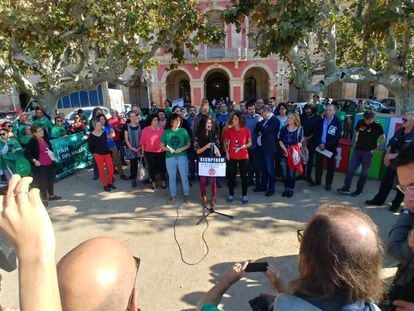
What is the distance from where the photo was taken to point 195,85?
26.3m

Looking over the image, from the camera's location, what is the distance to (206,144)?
547 centimetres

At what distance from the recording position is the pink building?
24.6 m

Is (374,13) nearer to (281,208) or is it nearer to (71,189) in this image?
(281,208)

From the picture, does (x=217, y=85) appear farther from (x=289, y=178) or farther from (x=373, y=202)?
(x=373, y=202)

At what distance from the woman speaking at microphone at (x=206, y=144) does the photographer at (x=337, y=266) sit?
13.6ft

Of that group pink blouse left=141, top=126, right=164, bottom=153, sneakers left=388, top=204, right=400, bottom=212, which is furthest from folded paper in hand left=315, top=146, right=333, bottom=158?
pink blouse left=141, top=126, right=164, bottom=153

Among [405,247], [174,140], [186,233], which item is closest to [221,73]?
[174,140]

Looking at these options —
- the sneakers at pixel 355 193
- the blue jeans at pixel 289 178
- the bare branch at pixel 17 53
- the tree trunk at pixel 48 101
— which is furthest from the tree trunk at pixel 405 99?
the bare branch at pixel 17 53

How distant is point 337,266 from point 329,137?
5574 mm

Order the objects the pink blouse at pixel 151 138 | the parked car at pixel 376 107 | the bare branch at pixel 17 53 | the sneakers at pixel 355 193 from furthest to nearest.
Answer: the parked car at pixel 376 107 → the bare branch at pixel 17 53 → the pink blouse at pixel 151 138 → the sneakers at pixel 355 193

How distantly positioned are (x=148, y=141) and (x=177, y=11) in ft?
16.7

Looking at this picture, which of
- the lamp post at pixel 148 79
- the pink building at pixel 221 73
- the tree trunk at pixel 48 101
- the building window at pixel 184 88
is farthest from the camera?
the building window at pixel 184 88

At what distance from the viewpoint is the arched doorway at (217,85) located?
2933cm

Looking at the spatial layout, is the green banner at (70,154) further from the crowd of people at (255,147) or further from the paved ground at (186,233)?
the crowd of people at (255,147)
